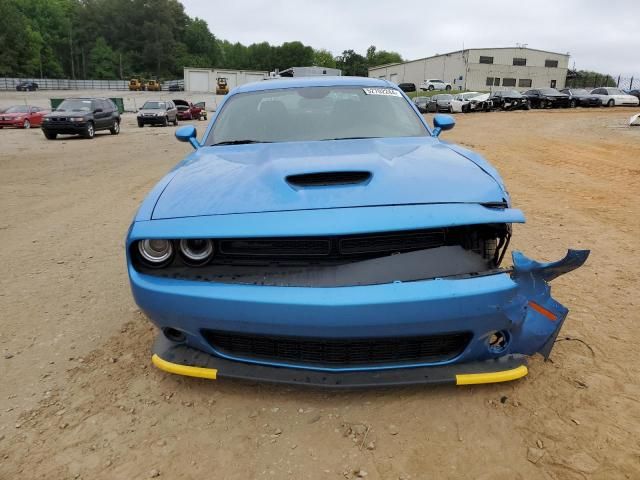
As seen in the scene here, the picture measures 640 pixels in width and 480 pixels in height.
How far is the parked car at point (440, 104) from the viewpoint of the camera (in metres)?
32.3

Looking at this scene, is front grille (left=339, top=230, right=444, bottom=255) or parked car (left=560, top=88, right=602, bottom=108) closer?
front grille (left=339, top=230, right=444, bottom=255)

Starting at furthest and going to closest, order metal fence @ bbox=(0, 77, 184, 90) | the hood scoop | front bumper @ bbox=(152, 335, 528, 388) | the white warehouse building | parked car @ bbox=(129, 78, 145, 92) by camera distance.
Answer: parked car @ bbox=(129, 78, 145, 92)
metal fence @ bbox=(0, 77, 184, 90)
the white warehouse building
the hood scoop
front bumper @ bbox=(152, 335, 528, 388)

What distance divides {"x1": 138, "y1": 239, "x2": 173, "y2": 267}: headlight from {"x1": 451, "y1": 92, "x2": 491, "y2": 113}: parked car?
109 feet

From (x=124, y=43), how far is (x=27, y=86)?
144 feet

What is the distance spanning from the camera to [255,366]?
213 centimetres

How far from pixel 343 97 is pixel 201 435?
253cm

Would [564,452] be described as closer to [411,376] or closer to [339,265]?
[411,376]

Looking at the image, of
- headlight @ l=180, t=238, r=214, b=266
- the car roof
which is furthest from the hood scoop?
the car roof

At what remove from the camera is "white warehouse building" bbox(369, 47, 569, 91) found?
5903 cm

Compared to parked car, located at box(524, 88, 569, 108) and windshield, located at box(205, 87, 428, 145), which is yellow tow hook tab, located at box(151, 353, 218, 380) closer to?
windshield, located at box(205, 87, 428, 145)

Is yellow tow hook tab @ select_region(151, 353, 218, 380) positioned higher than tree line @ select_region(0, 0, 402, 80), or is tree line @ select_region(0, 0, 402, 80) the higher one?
tree line @ select_region(0, 0, 402, 80)

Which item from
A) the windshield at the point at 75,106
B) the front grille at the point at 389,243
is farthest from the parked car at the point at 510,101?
the front grille at the point at 389,243

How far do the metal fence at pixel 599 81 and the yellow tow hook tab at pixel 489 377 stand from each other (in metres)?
56.1

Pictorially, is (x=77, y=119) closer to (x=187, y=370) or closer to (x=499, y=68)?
(x=187, y=370)
